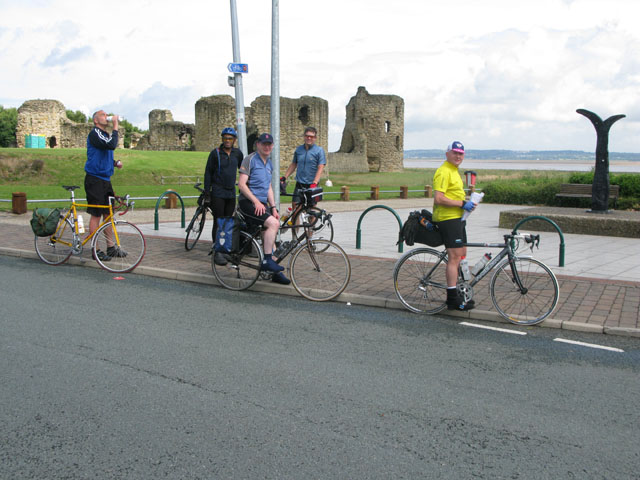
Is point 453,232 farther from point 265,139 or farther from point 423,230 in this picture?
point 265,139

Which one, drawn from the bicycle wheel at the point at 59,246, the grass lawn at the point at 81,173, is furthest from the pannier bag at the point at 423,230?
the grass lawn at the point at 81,173

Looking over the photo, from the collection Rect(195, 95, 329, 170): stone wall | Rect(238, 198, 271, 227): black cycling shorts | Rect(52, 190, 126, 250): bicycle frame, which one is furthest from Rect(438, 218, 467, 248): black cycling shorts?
Rect(195, 95, 329, 170): stone wall

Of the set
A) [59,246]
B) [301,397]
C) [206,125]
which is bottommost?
[301,397]

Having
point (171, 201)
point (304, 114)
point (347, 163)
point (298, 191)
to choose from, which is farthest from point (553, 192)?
point (347, 163)

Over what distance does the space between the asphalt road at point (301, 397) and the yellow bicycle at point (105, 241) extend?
2201 millimetres

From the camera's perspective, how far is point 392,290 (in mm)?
7707

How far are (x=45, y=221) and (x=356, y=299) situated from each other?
4.77 m

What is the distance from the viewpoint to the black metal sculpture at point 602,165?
15555 mm

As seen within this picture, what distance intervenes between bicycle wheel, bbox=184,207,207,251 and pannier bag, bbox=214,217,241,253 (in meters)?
2.71

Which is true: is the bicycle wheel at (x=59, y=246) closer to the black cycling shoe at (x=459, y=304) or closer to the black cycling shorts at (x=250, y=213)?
the black cycling shorts at (x=250, y=213)

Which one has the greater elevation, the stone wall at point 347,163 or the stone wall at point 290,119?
the stone wall at point 290,119

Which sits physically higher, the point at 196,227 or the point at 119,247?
the point at 196,227

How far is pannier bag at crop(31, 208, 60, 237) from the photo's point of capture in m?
9.10

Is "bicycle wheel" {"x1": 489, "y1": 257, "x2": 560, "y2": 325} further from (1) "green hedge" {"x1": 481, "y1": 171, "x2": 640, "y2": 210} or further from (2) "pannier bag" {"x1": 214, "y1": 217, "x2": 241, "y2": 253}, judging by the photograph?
(1) "green hedge" {"x1": 481, "y1": 171, "x2": 640, "y2": 210}
